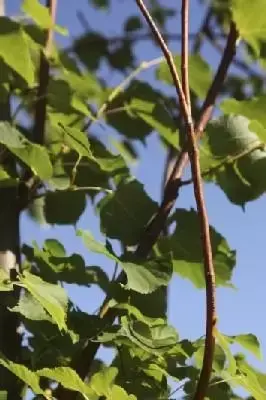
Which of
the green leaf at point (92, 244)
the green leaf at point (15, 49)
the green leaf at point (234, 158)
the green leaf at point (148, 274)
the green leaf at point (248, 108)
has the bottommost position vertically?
the green leaf at point (148, 274)

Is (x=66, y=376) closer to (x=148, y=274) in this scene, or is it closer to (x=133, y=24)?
(x=148, y=274)

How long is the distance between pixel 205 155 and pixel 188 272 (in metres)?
0.09

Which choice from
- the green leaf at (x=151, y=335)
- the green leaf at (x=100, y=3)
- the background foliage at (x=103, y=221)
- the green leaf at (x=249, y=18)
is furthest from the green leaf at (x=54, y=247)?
the green leaf at (x=100, y=3)

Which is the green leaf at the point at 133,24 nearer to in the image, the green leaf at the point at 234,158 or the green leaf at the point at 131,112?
the green leaf at the point at 131,112

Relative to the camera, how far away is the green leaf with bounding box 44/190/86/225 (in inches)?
25.7

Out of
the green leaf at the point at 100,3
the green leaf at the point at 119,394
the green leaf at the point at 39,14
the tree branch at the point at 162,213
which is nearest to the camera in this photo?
the green leaf at the point at 119,394

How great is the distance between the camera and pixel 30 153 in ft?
1.87

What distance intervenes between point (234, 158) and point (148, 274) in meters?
0.13

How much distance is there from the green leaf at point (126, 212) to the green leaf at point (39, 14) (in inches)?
5.6

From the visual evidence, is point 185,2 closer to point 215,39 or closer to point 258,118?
point 258,118

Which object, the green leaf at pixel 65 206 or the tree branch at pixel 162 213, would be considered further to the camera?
the green leaf at pixel 65 206

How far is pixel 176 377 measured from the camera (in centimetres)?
51

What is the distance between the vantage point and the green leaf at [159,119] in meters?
0.66

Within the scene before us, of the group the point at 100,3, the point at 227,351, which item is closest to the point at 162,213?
the point at 227,351
